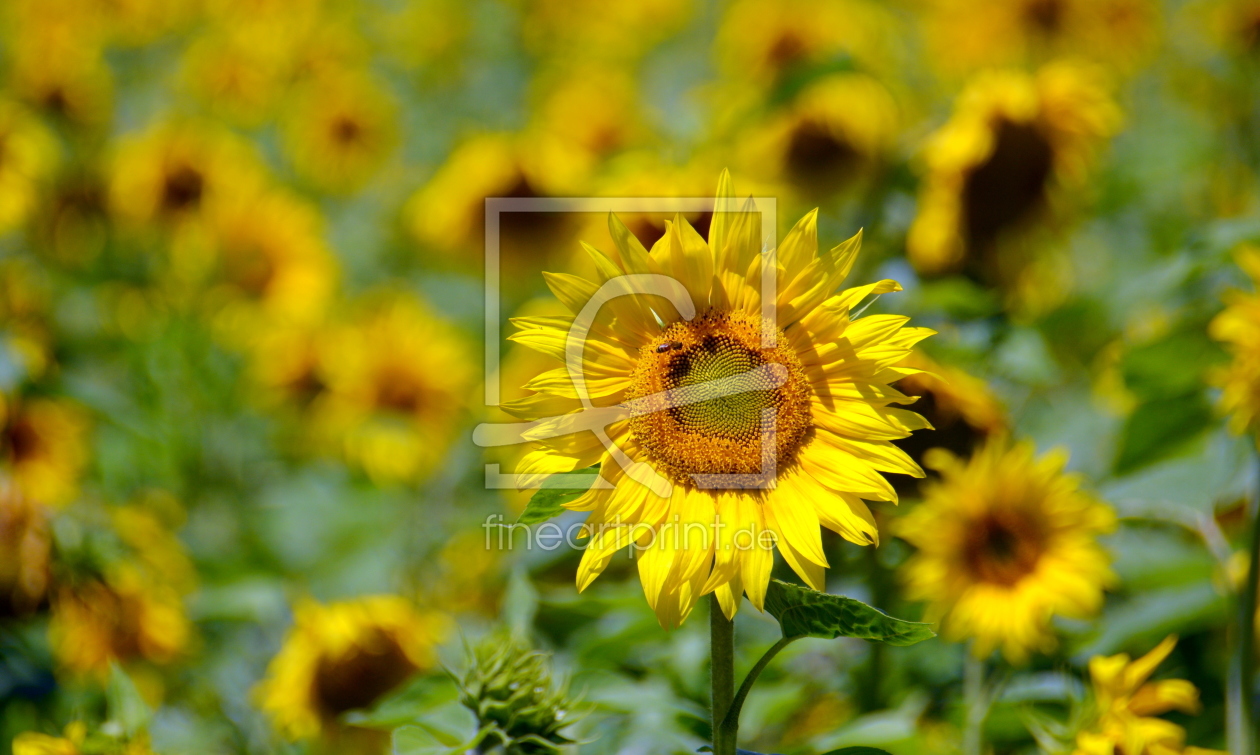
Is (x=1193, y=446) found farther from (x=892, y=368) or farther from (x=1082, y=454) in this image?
(x=892, y=368)

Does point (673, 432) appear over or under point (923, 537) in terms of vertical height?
over

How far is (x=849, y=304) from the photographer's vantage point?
2.92 ft

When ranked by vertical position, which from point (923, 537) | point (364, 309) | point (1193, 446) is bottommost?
point (923, 537)

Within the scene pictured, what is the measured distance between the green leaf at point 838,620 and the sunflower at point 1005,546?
57 cm

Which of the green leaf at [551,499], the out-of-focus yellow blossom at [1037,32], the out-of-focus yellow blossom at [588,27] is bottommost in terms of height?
the green leaf at [551,499]

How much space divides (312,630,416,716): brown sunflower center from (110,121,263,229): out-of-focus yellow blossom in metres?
1.61

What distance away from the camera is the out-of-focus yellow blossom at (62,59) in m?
2.95

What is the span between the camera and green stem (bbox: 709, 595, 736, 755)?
0.83 m

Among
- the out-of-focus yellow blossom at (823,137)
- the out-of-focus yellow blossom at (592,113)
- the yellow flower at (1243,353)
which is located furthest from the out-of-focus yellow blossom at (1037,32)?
the yellow flower at (1243,353)

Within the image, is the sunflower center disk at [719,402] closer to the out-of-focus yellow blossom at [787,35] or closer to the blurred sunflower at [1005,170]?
the blurred sunflower at [1005,170]

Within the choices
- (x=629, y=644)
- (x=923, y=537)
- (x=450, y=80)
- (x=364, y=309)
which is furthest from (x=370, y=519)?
(x=450, y=80)

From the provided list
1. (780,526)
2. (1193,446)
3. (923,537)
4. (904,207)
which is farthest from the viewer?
(904,207)

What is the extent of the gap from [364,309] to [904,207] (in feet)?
4.69

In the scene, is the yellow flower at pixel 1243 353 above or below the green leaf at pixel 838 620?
above
